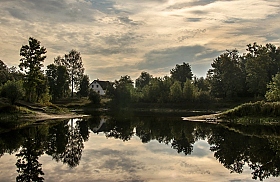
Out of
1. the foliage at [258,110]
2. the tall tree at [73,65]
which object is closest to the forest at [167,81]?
the tall tree at [73,65]

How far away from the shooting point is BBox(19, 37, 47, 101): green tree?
188 feet

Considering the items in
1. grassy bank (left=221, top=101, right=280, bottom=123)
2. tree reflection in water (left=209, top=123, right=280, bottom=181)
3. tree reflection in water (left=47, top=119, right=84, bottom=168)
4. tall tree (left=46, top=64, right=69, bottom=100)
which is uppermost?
tall tree (left=46, top=64, right=69, bottom=100)

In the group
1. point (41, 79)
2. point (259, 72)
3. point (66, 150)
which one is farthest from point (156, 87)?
point (66, 150)

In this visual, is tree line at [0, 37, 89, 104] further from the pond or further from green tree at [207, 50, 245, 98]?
green tree at [207, 50, 245, 98]

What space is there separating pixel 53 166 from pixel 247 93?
8016cm

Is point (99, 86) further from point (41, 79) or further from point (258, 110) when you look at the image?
point (258, 110)

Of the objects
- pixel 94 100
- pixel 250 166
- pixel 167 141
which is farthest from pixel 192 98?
pixel 250 166

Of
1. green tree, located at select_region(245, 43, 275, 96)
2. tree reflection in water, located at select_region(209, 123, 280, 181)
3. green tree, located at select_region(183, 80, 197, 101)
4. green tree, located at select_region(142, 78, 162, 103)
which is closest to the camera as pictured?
tree reflection in water, located at select_region(209, 123, 280, 181)

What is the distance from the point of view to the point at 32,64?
191ft

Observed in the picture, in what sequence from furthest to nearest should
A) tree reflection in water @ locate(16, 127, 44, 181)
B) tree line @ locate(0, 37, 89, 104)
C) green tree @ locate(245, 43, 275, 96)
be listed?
green tree @ locate(245, 43, 275, 96), tree line @ locate(0, 37, 89, 104), tree reflection in water @ locate(16, 127, 44, 181)

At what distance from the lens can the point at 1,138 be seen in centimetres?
2355

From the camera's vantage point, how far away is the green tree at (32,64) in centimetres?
5719

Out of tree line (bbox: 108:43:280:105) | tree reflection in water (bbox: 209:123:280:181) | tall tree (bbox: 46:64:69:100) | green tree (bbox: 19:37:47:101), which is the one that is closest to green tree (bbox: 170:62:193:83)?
tree line (bbox: 108:43:280:105)

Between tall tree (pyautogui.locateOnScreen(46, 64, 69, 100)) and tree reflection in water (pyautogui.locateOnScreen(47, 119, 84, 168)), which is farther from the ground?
tall tree (pyautogui.locateOnScreen(46, 64, 69, 100))
